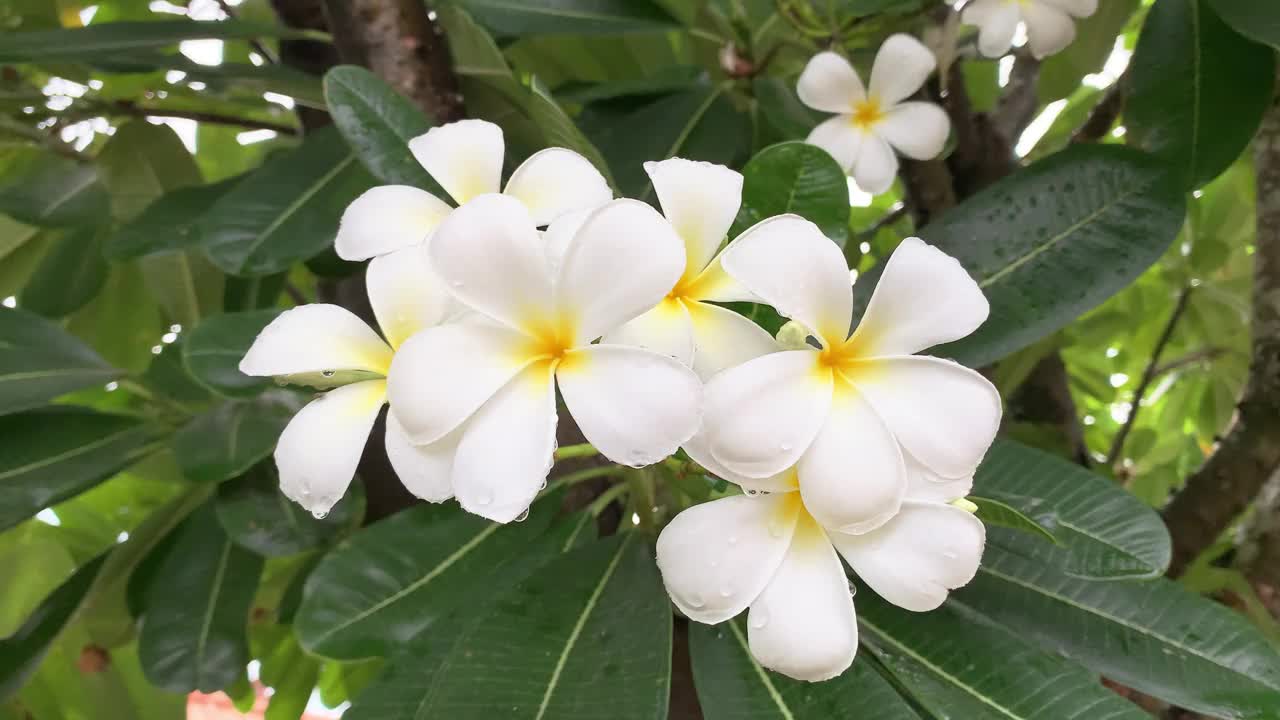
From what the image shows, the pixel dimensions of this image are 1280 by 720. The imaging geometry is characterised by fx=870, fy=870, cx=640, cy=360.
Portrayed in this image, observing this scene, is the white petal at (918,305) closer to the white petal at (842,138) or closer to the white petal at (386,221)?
the white petal at (386,221)

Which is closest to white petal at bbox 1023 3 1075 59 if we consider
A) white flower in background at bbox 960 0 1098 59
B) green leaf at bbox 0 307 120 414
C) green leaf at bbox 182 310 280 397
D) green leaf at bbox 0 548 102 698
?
white flower in background at bbox 960 0 1098 59

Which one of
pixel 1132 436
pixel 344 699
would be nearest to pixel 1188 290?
pixel 1132 436

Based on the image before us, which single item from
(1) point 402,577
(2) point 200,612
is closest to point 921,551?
(1) point 402,577

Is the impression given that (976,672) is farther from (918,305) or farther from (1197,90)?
(1197,90)

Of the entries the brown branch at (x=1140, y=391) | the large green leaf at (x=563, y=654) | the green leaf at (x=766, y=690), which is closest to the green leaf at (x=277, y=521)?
the large green leaf at (x=563, y=654)

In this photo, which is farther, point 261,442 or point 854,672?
point 261,442

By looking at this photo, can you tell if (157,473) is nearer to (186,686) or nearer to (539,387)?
(186,686)
